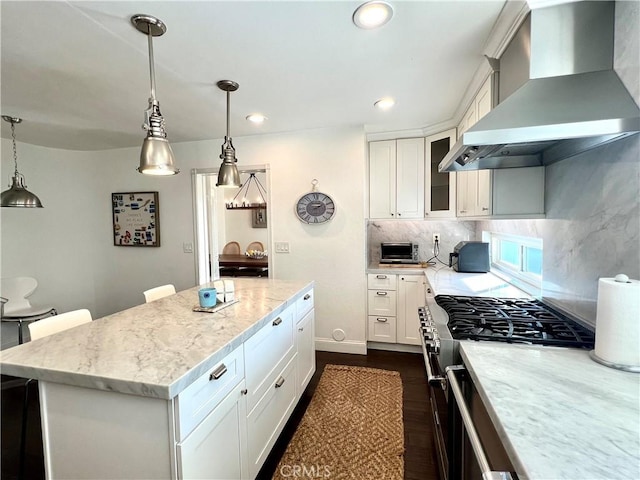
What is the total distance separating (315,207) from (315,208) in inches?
0.4

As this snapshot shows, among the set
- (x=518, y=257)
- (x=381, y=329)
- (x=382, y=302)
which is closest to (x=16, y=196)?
(x=382, y=302)

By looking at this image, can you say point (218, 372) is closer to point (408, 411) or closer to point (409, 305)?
point (408, 411)

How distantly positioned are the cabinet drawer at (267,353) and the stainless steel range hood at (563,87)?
137 cm

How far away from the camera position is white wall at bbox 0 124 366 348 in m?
3.14

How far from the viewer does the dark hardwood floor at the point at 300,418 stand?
5.47 ft

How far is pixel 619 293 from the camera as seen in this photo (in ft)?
3.02

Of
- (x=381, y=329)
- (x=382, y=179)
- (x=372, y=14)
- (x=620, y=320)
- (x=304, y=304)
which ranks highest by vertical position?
(x=372, y=14)

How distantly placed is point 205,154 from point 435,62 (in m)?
2.67

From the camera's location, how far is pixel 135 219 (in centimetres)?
375

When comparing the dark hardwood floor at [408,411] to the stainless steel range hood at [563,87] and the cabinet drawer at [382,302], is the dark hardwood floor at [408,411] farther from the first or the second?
the stainless steel range hood at [563,87]

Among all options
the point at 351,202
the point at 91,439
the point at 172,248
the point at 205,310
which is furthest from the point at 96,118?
the point at 91,439

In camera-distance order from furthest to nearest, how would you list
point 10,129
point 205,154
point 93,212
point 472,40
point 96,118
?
point 93,212 < point 205,154 < point 10,129 < point 96,118 < point 472,40

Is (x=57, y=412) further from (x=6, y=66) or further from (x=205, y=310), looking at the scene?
(x=6, y=66)

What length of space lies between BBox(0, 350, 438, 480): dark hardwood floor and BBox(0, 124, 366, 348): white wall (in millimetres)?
576
